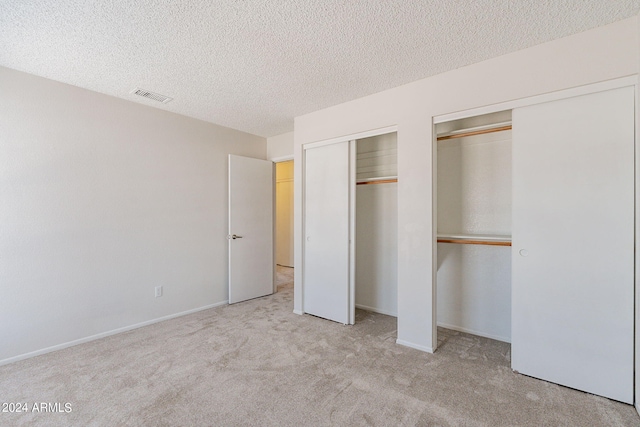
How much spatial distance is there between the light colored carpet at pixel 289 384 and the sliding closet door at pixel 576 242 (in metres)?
0.22

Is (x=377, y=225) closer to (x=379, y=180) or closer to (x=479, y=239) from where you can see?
(x=379, y=180)

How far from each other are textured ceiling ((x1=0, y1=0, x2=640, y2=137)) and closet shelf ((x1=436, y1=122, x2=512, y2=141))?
24.1 inches

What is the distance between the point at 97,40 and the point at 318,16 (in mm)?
1587

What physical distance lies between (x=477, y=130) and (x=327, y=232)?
185 cm

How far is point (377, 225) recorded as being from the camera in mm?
3752

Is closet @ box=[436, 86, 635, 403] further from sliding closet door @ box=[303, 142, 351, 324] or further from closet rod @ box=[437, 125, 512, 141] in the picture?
sliding closet door @ box=[303, 142, 351, 324]

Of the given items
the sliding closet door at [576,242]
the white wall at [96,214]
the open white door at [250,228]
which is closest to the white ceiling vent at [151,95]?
the white wall at [96,214]

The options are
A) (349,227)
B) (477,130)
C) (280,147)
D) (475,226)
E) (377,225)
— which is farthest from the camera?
(280,147)

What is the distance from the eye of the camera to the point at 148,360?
2.50 meters

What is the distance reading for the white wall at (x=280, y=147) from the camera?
443 centimetres

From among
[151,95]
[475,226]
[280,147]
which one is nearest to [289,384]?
[475,226]

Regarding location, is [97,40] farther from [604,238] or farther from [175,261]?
[604,238]

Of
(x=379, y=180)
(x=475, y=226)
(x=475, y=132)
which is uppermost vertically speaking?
(x=475, y=132)

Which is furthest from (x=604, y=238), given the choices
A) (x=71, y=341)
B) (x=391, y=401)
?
(x=71, y=341)
